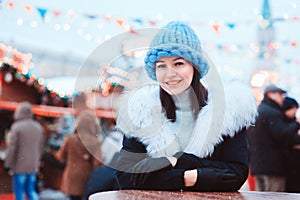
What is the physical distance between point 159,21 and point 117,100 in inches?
129

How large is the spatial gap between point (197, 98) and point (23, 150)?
3.30m

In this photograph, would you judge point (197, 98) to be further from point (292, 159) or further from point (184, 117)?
point (292, 159)

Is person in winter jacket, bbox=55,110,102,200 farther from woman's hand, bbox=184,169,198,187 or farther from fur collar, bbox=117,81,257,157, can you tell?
woman's hand, bbox=184,169,198,187

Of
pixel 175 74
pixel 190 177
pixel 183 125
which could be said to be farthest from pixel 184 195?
pixel 175 74

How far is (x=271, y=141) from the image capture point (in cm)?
367

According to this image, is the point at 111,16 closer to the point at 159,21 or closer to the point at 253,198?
the point at 159,21

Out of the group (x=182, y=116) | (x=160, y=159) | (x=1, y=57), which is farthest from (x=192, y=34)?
(x=1, y=57)

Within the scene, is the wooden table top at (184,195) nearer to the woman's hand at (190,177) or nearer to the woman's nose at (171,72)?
the woman's hand at (190,177)

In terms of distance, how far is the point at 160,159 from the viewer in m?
1.59

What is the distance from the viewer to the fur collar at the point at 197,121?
1.62 m

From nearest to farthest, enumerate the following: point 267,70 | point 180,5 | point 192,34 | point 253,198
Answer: point 253,198 → point 192,34 → point 180,5 → point 267,70

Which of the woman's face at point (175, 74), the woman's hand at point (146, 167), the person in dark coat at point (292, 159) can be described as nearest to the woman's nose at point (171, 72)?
the woman's face at point (175, 74)

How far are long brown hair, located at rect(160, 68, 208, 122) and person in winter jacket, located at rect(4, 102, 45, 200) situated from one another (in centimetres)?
316

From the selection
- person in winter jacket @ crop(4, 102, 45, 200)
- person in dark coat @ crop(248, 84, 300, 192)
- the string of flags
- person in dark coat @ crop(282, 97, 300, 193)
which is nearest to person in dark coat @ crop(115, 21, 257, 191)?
person in dark coat @ crop(248, 84, 300, 192)
